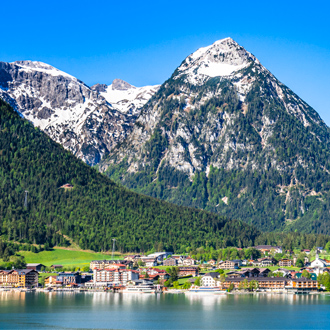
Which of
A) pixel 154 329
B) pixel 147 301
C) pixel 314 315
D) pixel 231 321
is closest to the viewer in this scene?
pixel 154 329

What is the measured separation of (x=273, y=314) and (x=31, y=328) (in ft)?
165

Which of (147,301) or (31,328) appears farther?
(147,301)

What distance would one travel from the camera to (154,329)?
141000 millimetres

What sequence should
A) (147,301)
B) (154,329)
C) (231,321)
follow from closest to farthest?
(154,329)
(231,321)
(147,301)

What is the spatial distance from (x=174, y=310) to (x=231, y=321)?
22.5m

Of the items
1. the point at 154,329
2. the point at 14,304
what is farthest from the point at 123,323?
the point at 14,304

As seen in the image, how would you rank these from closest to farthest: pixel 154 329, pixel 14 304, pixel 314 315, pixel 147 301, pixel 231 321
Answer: pixel 154 329
pixel 231 321
pixel 314 315
pixel 14 304
pixel 147 301

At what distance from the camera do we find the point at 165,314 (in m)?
162

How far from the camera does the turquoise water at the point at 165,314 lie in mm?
145875

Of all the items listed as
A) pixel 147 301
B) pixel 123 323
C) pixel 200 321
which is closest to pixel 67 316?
pixel 123 323

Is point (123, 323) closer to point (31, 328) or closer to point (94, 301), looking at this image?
point (31, 328)

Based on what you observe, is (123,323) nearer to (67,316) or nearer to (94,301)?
(67,316)

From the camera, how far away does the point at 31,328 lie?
142375 millimetres

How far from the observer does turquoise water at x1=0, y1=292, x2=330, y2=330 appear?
14588cm
